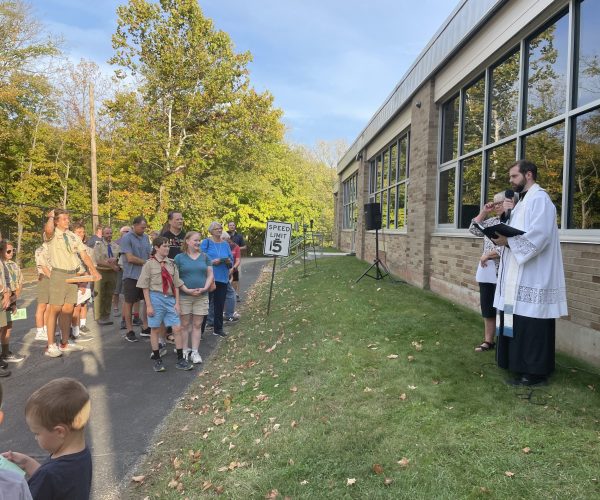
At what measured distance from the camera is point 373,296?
930cm

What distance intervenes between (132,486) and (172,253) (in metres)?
4.54

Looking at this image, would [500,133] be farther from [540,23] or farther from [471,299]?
[471,299]

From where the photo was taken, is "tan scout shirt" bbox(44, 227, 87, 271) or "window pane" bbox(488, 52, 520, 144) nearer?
"tan scout shirt" bbox(44, 227, 87, 271)

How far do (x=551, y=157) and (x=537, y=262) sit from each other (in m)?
2.23

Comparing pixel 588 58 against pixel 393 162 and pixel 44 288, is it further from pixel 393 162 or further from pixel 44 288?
pixel 393 162

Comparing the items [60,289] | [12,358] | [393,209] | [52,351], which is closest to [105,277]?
[60,289]

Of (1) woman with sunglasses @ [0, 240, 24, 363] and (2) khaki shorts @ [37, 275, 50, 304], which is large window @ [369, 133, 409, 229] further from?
(1) woman with sunglasses @ [0, 240, 24, 363]

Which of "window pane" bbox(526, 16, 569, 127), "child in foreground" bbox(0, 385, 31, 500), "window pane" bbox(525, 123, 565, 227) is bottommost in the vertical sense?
"child in foreground" bbox(0, 385, 31, 500)

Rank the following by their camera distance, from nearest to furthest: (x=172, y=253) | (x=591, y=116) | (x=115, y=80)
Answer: (x=591, y=116)
(x=172, y=253)
(x=115, y=80)

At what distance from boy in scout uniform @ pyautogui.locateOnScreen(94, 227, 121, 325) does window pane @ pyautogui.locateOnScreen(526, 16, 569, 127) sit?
7567 mm

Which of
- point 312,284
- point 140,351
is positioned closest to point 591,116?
point 140,351

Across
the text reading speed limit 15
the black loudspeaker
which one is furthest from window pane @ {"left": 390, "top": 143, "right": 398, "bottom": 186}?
the text reading speed limit 15

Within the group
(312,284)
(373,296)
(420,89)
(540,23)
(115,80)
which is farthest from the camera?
(115,80)

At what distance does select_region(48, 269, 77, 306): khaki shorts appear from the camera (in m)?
6.41
